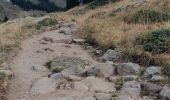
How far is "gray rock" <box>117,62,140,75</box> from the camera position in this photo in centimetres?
1211

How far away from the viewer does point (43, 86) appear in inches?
451

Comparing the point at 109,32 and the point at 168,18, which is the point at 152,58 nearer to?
the point at 109,32

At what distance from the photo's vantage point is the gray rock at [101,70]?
12.1 m

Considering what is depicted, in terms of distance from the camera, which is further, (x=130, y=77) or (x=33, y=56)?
(x=33, y=56)

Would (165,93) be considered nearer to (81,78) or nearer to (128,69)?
(128,69)

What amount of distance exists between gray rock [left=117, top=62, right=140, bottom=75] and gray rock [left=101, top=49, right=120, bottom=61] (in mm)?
1361

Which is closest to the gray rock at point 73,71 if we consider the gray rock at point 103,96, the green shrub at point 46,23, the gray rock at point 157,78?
the gray rock at point 103,96

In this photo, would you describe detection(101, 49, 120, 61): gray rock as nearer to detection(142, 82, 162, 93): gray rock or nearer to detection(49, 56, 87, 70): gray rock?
detection(49, 56, 87, 70): gray rock

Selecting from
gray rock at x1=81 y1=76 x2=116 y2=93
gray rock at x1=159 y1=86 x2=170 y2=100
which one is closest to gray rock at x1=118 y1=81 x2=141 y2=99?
gray rock at x1=81 y1=76 x2=116 y2=93

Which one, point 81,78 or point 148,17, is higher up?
point 148,17

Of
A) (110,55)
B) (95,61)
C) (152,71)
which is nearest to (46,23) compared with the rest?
(95,61)

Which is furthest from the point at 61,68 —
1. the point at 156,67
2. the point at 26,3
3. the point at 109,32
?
the point at 26,3

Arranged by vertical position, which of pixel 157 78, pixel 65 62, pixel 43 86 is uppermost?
pixel 157 78

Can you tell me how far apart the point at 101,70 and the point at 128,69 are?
71 centimetres
